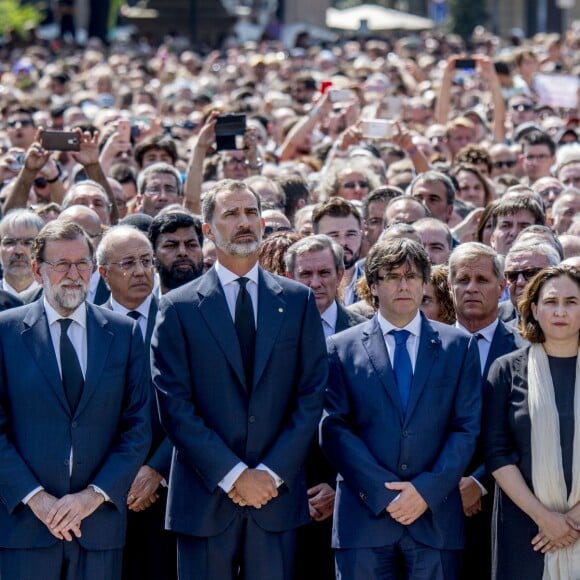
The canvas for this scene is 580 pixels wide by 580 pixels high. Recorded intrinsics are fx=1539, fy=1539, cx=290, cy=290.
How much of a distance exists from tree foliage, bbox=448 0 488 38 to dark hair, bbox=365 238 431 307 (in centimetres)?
4502

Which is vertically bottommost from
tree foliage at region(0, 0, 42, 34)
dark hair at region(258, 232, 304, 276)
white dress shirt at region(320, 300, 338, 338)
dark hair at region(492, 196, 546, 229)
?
white dress shirt at region(320, 300, 338, 338)

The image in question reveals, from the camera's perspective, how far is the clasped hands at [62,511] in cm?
679

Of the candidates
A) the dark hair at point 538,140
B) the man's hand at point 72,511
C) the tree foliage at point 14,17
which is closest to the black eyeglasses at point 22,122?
the dark hair at point 538,140

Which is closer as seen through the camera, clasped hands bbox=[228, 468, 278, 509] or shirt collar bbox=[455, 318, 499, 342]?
clasped hands bbox=[228, 468, 278, 509]

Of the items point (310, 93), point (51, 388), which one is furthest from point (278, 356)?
point (310, 93)

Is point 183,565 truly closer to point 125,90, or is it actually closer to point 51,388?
point 51,388

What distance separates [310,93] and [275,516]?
502 inches

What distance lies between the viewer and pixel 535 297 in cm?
714

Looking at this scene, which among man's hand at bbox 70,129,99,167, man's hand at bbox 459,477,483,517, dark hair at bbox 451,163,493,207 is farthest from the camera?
dark hair at bbox 451,163,493,207

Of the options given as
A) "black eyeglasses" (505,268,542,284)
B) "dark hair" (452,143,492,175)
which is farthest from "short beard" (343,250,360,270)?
"dark hair" (452,143,492,175)

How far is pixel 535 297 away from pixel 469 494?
102cm

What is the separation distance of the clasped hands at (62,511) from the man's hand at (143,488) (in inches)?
27.7

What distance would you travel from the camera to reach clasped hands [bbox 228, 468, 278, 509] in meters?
6.86

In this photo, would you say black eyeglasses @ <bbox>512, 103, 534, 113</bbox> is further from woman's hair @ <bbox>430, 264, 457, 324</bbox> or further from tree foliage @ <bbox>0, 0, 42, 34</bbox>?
tree foliage @ <bbox>0, 0, 42, 34</bbox>
